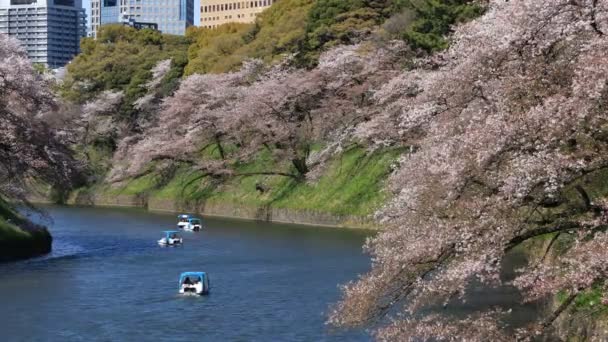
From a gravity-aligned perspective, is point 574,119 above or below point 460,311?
above

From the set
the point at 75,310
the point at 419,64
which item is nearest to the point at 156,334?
the point at 75,310

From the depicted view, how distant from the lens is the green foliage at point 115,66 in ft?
223

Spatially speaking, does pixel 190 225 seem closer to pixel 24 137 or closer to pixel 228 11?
pixel 24 137

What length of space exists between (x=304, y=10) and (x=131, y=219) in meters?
17.4

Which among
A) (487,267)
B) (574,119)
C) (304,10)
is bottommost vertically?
(487,267)

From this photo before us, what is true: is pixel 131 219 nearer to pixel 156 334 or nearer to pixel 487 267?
pixel 156 334

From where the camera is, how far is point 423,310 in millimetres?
19703

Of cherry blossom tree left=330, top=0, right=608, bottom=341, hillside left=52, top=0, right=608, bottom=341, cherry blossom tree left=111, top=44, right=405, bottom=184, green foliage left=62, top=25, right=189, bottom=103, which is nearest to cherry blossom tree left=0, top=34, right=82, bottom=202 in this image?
hillside left=52, top=0, right=608, bottom=341

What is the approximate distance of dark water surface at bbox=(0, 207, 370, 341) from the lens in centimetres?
1991

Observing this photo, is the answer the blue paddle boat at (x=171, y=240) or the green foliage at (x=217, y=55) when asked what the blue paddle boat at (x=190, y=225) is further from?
the green foliage at (x=217, y=55)

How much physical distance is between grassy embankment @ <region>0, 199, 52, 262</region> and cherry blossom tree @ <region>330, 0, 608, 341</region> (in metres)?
18.9

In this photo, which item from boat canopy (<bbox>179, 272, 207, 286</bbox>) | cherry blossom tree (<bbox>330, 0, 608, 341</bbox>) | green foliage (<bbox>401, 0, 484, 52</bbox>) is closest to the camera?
cherry blossom tree (<bbox>330, 0, 608, 341</bbox>)

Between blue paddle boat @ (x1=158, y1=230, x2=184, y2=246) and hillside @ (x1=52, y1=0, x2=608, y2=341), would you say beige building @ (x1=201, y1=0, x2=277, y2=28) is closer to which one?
hillside @ (x1=52, y1=0, x2=608, y2=341)

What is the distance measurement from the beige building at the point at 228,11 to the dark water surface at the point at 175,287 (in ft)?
355
